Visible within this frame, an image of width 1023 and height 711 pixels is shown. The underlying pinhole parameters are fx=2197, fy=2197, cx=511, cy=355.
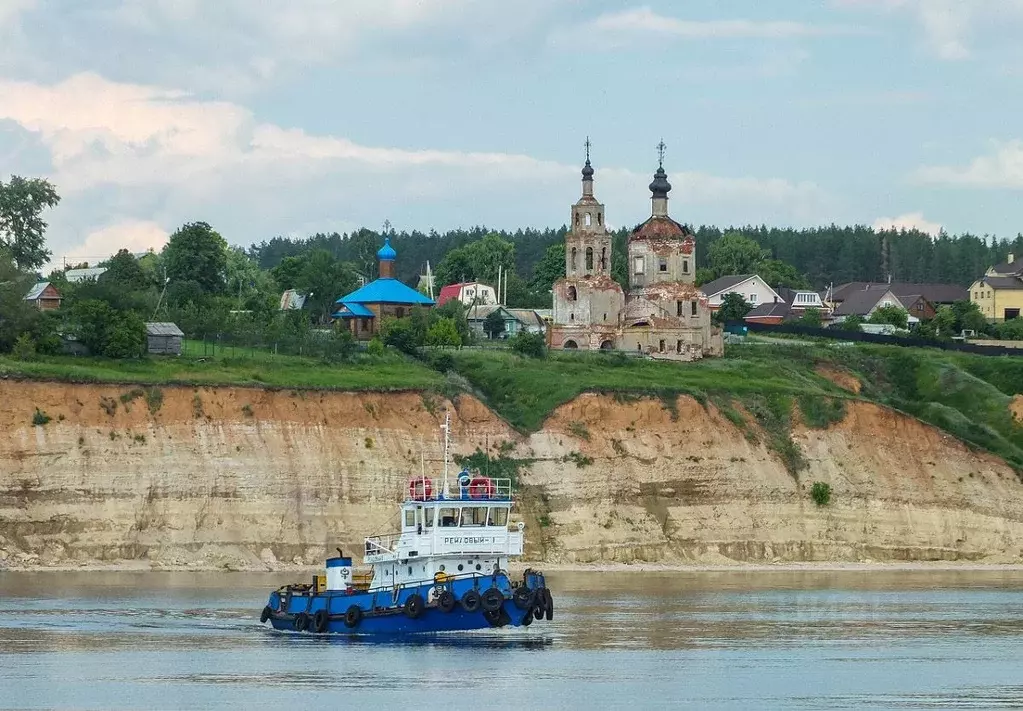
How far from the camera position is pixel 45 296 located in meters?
141

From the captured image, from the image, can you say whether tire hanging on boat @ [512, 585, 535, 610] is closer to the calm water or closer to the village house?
the calm water

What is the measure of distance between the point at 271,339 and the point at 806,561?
3521cm

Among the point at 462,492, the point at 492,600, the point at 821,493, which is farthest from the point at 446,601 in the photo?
the point at 821,493

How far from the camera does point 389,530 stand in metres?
115

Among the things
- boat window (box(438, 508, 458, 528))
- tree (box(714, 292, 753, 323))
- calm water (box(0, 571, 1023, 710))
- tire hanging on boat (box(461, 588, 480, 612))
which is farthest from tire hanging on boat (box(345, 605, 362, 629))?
tree (box(714, 292, 753, 323))

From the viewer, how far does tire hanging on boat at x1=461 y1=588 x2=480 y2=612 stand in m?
79.7

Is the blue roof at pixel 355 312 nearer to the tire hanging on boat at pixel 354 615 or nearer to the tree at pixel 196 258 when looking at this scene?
the tree at pixel 196 258

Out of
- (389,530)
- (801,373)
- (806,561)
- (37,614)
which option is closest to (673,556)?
(806,561)

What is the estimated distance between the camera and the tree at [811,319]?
607 feet

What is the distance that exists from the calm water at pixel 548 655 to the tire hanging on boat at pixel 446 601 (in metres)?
1.15

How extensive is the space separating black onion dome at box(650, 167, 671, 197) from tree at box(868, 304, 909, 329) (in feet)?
149

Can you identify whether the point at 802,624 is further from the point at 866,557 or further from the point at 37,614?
the point at 866,557

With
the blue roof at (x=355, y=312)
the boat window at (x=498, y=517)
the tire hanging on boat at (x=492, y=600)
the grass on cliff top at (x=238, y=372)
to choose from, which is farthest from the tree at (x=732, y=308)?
the tire hanging on boat at (x=492, y=600)

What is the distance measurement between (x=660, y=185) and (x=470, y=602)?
73.0 meters
